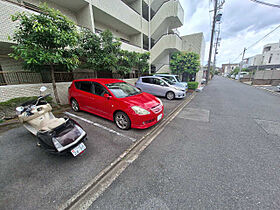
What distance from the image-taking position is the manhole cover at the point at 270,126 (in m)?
3.27

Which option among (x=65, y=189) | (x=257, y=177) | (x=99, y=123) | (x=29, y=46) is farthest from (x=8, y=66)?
(x=257, y=177)

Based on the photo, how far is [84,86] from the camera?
13.1 feet

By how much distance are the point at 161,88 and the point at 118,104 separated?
15.1 ft

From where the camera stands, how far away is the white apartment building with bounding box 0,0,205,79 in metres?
4.27

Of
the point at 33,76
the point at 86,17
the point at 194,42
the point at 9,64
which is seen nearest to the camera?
the point at 9,64

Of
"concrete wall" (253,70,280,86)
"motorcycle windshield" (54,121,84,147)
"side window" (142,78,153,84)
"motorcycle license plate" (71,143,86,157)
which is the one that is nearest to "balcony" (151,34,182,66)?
"side window" (142,78,153,84)

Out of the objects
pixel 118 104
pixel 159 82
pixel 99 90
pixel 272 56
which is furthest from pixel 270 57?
pixel 99 90

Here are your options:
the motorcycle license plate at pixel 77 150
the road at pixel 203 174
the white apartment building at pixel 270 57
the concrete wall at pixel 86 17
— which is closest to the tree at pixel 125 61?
the concrete wall at pixel 86 17

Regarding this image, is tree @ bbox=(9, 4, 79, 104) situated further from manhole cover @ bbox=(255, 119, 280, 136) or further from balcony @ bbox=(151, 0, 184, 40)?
balcony @ bbox=(151, 0, 184, 40)

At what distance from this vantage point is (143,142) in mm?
2803

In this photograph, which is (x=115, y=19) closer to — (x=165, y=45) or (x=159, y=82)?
(x=165, y=45)

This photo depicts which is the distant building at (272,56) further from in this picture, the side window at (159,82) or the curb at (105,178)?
the curb at (105,178)

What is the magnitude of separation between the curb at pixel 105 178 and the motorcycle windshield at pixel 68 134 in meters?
0.81

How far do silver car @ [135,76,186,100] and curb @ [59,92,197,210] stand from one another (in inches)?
183
